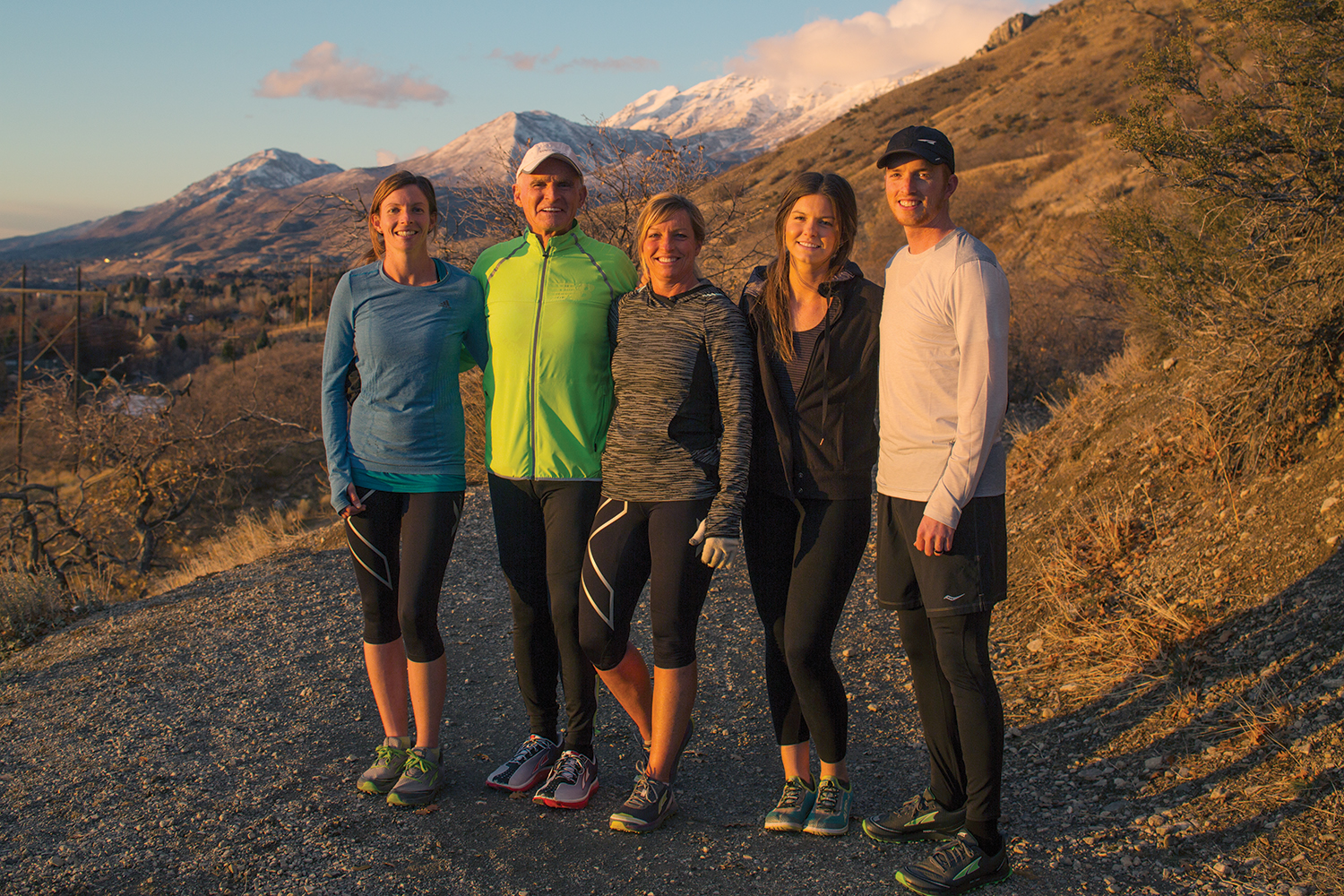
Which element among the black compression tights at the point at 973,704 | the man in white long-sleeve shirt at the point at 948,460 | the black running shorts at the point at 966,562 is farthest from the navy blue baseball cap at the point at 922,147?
the black compression tights at the point at 973,704

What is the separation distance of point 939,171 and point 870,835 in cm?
205

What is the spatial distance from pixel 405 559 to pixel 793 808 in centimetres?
156

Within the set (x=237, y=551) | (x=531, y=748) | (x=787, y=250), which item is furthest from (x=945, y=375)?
(x=237, y=551)

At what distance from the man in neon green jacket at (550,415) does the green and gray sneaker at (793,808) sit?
66cm

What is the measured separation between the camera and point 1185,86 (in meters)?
5.85

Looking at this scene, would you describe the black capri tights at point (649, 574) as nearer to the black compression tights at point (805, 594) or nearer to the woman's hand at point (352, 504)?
the black compression tights at point (805, 594)

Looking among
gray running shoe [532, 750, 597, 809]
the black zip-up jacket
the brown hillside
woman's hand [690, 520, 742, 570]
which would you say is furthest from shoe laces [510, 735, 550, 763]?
the brown hillside

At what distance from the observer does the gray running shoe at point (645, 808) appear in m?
2.92

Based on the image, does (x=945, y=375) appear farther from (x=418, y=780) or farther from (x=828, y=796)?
(x=418, y=780)

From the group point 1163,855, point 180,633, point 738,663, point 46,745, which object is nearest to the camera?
point 1163,855

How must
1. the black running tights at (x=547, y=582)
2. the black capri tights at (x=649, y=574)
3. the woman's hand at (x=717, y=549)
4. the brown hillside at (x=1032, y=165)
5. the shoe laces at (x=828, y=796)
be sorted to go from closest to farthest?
the woman's hand at (x=717, y=549), the black capri tights at (x=649, y=574), the shoe laces at (x=828, y=796), the black running tights at (x=547, y=582), the brown hillside at (x=1032, y=165)

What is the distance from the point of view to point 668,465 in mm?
2814

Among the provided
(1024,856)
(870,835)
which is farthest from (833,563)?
(1024,856)

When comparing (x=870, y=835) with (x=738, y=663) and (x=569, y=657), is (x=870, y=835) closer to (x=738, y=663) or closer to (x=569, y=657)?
(x=569, y=657)
